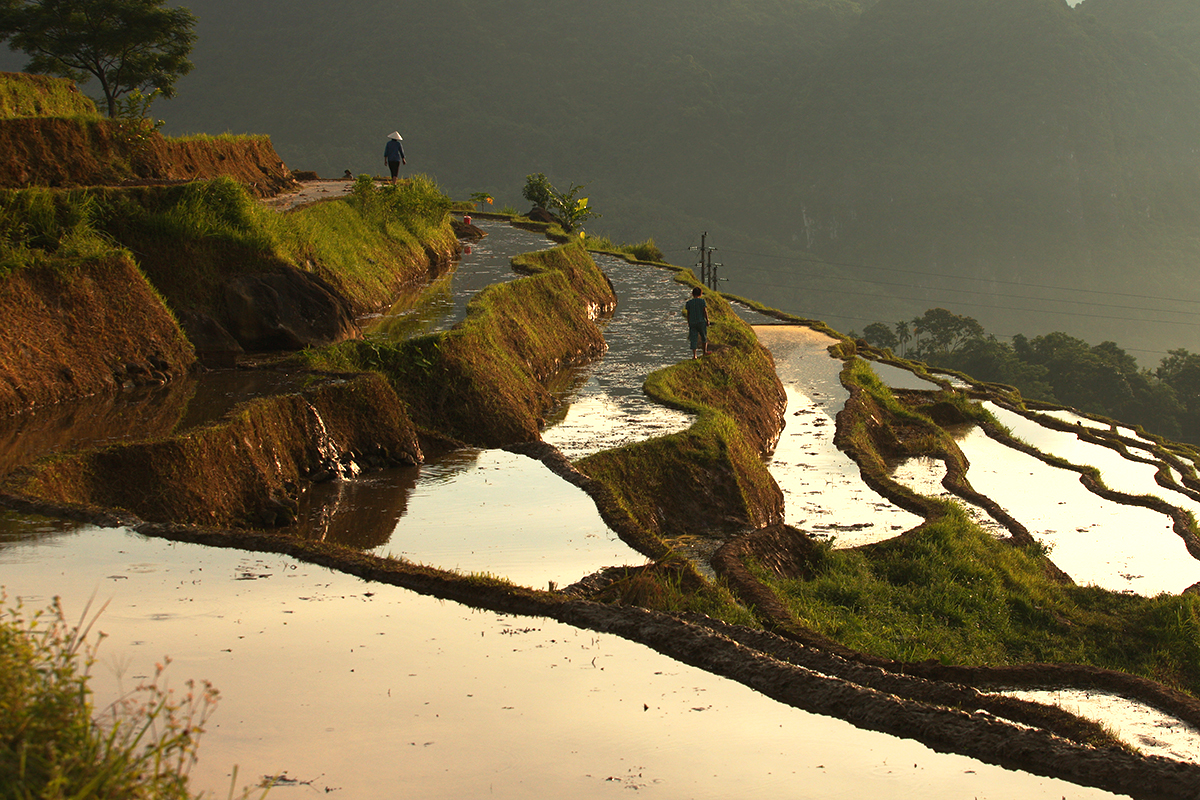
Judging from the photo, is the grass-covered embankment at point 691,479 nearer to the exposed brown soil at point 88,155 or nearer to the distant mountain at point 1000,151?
the exposed brown soil at point 88,155

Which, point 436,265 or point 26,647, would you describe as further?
point 436,265

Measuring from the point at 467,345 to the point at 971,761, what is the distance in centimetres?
961

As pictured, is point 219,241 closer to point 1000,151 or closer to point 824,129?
point 1000,151

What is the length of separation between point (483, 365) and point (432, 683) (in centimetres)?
841

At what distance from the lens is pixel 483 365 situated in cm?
1364

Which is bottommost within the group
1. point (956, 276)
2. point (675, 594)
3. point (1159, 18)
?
point (675, 594)

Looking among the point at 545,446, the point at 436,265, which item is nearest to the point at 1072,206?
the point at 436,265

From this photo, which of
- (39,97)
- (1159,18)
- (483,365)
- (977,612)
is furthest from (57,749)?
(1159,18)

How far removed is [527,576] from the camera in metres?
7.94

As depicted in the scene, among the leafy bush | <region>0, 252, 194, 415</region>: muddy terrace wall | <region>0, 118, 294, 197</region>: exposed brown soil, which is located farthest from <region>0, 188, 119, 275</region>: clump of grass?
the leafy bush

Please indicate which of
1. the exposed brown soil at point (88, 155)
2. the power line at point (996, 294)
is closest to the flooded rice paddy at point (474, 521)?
the exposed brown soil at point (88, 155)

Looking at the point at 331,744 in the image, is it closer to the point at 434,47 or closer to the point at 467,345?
the point at 467,345

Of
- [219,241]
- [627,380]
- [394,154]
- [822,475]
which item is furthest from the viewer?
[394,154]

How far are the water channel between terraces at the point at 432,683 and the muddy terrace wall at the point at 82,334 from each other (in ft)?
5.26
